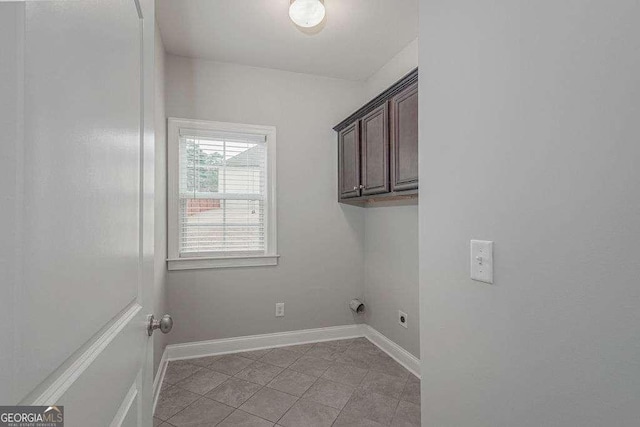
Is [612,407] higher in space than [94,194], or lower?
lower

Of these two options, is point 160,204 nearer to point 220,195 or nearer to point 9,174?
point 220,195

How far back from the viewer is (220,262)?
285cm

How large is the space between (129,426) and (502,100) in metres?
1.28

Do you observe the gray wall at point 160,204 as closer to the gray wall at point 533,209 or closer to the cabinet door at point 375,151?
the cabinet door at point 375,151

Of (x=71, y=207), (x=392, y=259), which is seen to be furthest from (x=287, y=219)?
(x=71, y=207)

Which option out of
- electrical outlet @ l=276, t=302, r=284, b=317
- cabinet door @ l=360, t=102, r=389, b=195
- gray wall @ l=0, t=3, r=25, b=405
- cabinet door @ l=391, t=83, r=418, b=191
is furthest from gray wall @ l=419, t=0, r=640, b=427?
electrical outlet @ l=276, t=302, r=284, b=317

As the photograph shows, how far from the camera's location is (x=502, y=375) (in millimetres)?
847

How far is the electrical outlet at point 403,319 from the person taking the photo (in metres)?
2.60

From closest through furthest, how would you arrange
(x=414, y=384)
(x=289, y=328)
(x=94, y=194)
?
(x=94, y=194) → (x=414, y=384) → (x=289, y=328)

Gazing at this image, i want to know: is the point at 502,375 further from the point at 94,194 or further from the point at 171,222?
the point at 171,222

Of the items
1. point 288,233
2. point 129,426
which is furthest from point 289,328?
point 129,426
